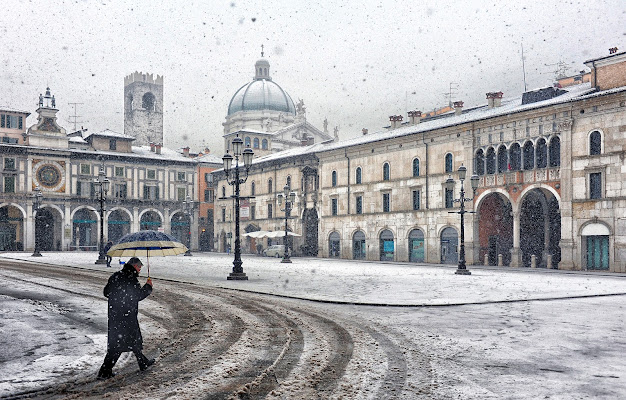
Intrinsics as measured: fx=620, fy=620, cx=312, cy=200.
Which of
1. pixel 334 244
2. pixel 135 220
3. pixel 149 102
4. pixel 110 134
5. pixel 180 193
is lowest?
pixel 334 244

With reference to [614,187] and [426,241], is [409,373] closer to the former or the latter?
[614,187]

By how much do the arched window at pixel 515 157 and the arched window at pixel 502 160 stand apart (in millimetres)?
444

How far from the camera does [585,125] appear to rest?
33.0 meters

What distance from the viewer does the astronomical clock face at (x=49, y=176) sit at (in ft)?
205

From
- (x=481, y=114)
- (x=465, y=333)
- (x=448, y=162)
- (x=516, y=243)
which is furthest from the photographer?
(x=448, y=162)

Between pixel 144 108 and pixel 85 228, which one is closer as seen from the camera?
pixel 85 228

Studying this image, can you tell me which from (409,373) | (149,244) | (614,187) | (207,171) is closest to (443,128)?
(614,187)

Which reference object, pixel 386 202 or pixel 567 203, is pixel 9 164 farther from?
pixel 567 203

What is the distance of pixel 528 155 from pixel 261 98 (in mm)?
62779

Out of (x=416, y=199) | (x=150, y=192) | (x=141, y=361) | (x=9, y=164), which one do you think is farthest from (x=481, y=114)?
(x=9, y=164)

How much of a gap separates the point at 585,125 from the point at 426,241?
1339cm

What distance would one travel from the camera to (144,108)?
10644 centimetres

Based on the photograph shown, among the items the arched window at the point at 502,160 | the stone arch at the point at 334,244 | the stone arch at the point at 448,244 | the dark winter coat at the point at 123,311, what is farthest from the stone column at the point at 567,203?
the dark winter coat at the point at 123,311

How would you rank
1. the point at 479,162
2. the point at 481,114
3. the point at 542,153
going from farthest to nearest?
1. the point at 481,114
2. the point at 479,162
3. the point at 542,153
